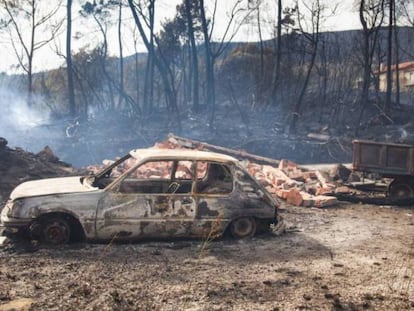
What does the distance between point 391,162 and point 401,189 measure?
2.45 feet

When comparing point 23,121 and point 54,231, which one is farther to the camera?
point 23,121

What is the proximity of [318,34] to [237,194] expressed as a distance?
79.9ft

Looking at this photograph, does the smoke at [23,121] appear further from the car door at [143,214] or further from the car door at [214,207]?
the car door at [214,207]

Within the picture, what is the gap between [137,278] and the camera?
4.89 metres

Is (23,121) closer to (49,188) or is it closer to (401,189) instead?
(401,189)

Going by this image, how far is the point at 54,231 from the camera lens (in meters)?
5.78

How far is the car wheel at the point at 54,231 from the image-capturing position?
227 inches

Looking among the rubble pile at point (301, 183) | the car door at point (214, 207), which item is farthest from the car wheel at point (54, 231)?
the rubble pile at point (301, 183)

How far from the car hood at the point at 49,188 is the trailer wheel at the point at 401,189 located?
8.33 metres

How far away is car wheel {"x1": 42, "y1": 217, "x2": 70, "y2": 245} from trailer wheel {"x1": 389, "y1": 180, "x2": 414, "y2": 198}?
8713 mm

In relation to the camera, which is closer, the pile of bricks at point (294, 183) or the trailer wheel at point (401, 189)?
the pile of bricks at point (294, 183)

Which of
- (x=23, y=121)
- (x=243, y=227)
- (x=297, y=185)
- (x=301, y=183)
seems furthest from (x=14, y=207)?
(x=23, y=121)

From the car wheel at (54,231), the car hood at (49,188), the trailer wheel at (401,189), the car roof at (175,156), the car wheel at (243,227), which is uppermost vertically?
the car roof at (175,156)

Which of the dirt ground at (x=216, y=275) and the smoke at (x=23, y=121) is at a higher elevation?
the smoke at (x=23, y=121)
